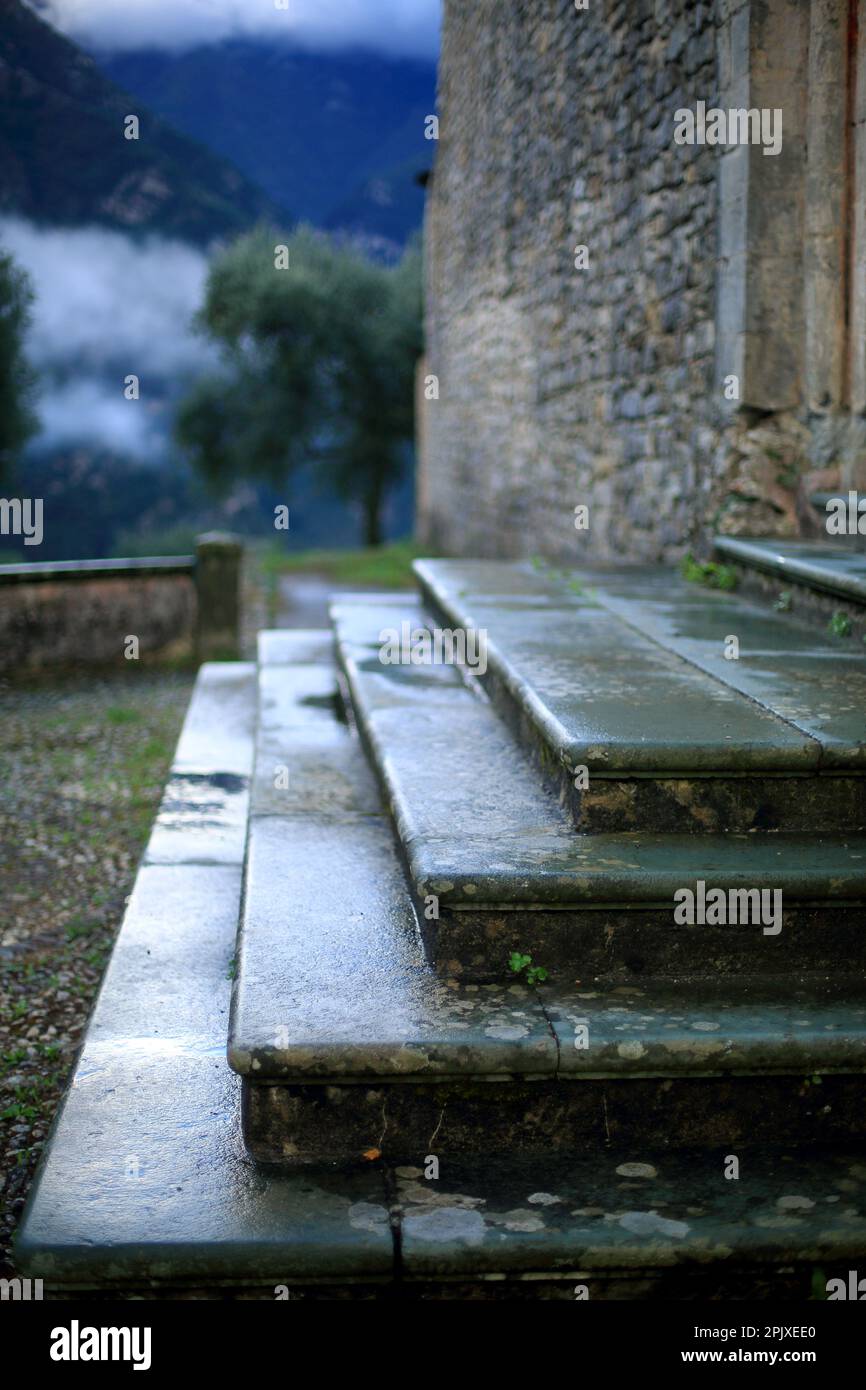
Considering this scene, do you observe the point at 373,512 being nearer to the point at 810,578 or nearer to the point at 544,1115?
the point at 810,578

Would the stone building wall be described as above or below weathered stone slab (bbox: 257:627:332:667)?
above

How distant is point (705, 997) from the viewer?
7.82 ft

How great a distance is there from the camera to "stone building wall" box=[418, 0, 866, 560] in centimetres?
476

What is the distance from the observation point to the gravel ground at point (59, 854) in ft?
9.51

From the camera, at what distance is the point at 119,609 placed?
9055 mm

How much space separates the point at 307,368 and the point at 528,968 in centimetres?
2072

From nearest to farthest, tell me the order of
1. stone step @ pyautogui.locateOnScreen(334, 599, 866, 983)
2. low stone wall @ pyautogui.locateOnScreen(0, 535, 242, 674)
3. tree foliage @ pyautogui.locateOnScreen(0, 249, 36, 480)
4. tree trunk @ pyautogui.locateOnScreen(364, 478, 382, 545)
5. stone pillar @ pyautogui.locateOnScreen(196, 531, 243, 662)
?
1. stone step @ pyautogui.locateOnScreen(334, 599, 866, 983)
2. low stone wall @ pyautogui.locateOnScreen(0, 535, 242, 674)
3. stone pillar @ pyautogui.locateOnScreen(196, 531, 243, 662)
4. tree foliage @ pyautogui.locateOnScreen(0, 249, 36, 480)
5. tree trunk @ pyautogui.locateOnScreen(364, 478, 382, 545)

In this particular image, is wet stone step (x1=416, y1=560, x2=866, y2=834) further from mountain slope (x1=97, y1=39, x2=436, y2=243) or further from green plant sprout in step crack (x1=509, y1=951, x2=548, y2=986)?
mountain slope (x1=97, y1=39, x2=436, y2=243)

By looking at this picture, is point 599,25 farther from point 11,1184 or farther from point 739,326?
point 11,1184

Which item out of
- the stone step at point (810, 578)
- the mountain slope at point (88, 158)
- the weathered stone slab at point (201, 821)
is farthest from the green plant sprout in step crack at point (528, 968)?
the mountain slope at point (88, 158)

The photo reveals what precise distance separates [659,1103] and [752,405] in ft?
11.6

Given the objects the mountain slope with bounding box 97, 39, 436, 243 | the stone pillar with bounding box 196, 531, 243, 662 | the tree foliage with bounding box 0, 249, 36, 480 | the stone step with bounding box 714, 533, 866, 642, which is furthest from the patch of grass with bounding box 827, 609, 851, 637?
the mountain slope with bounding box 97, 39, 436, 243

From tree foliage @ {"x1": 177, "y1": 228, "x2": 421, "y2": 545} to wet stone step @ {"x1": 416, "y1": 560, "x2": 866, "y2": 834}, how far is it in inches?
759
